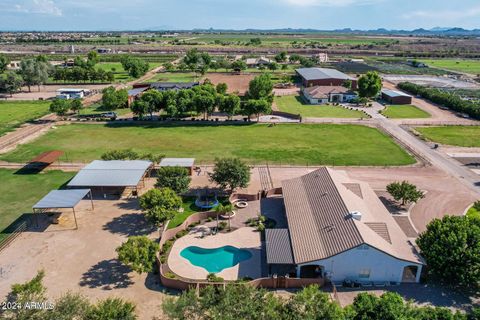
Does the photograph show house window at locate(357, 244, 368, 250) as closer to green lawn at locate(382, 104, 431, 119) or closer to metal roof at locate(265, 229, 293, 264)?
metal roof at locate(265, 229, 293, 264)

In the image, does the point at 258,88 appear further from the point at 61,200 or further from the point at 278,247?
the point at 278,247

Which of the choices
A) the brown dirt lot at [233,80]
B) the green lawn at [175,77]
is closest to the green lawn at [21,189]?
the brown dirt lot at [233,80]

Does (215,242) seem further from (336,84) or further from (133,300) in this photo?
(336,84)

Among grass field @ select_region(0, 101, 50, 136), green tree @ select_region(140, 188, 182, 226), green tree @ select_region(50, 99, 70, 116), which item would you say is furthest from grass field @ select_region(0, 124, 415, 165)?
green tree @ select_region(140, 188, 182, 226)

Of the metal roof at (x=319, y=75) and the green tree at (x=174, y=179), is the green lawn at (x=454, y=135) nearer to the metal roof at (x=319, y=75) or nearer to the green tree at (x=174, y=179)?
the metal roof at (x=319, y=75)

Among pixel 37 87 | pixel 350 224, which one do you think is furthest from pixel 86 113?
pixel 350 224

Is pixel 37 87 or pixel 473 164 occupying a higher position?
pixel 37 87
